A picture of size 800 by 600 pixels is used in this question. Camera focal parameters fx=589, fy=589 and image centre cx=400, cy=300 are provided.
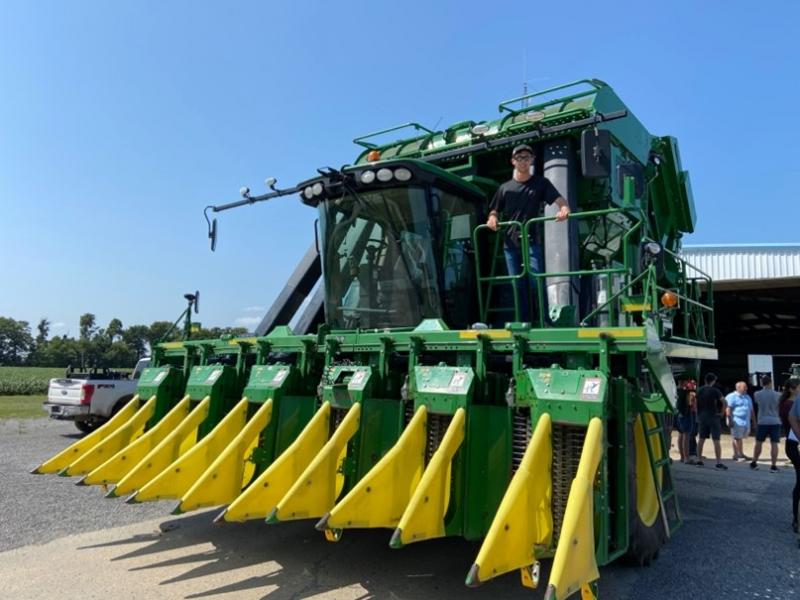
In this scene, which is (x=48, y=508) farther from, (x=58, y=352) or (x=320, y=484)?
(x=58, y=352)

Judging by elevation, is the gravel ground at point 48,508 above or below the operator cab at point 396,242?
below

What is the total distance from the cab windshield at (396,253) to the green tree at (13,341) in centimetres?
11309

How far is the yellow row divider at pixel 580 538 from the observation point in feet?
9.59

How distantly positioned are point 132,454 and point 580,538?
4.18 m

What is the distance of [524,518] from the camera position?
3.38m

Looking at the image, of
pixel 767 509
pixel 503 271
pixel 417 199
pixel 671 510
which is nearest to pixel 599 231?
pixel 503 271

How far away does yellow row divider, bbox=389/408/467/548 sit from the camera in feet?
11.3

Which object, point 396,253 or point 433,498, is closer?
point 433,498

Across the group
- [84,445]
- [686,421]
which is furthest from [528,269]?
[686,421]

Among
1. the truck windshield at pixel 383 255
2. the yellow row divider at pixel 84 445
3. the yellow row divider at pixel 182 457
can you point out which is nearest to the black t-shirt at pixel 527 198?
the truck windshield at pixel 383 255

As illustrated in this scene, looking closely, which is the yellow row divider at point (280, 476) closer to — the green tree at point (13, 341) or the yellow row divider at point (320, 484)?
the yellow row divider at point (320, 484)

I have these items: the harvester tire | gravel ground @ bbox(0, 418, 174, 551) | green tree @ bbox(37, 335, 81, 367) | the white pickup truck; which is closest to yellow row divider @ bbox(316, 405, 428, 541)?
the harvester tire

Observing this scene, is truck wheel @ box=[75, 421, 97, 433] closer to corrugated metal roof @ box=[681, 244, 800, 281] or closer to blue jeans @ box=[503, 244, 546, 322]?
blue jeans @ box=[503, 244, 546, 322]

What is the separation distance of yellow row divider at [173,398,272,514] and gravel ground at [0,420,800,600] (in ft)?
1.76
